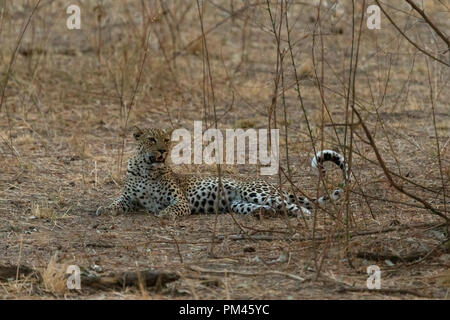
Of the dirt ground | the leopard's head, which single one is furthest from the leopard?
the dirt ground

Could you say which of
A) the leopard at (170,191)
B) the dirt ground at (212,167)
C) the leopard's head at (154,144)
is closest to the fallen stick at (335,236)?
the dirt ground at (212,167)

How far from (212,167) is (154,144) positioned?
1.25m

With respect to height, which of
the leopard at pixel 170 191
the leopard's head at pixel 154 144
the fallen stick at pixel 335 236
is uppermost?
the leopard's head at pixel 154 144

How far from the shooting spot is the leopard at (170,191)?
7965mm

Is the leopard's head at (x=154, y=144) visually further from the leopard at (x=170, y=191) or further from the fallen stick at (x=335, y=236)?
the fallen stick at (x=335, y=236)

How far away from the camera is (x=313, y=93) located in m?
12.1

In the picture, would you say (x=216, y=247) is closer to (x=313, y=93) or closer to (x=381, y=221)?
(x=381, y=221)

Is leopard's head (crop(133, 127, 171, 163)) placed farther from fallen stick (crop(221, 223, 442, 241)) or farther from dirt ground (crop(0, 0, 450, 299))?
fallen stick (crop(221, 223, 442, 241))

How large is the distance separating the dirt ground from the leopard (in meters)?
0.24

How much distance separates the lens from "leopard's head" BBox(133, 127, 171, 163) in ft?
26.6

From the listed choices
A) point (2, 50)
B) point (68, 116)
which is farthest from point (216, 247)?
point (2, 50)

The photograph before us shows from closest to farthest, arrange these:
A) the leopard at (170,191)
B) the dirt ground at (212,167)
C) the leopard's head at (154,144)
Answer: the dirt ground at (212,167), the leopard at (170,191), the leopard's head at (154,144)

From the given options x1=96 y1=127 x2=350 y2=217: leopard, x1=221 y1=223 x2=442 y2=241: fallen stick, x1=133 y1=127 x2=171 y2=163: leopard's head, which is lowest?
x1=221 y1=223 x2=442 y2=241: fallen stick
